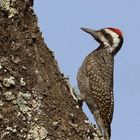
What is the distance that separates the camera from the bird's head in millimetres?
6160

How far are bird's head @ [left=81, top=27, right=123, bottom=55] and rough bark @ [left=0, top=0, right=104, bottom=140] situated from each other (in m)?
2.97

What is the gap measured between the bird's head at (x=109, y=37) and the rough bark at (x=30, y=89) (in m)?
2.97

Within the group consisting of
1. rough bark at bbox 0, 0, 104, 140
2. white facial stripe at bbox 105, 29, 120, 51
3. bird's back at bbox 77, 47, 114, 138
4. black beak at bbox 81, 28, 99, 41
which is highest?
black beak at bbox 81, 28, 99, 41

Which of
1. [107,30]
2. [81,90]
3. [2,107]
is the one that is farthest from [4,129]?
[107,30]

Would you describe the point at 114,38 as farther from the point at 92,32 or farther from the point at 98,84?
the point at 98,84

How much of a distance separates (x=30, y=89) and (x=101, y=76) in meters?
3.12

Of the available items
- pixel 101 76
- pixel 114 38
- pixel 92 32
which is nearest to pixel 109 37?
pixel 114 38

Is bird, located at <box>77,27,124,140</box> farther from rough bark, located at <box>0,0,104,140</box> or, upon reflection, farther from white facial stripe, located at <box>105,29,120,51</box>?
rough bark, located at <box>0,0,104,140</box>

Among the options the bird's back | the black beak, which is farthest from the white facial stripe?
the bird's back

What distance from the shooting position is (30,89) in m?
2.71

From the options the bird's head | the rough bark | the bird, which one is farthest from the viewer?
the bird's head

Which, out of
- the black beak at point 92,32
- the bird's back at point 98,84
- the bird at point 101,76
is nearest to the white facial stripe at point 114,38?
the bird at point 101,76

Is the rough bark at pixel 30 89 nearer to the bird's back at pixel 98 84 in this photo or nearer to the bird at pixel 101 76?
the bird at pixel 101 76

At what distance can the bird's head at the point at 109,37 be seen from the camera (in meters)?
6.16
